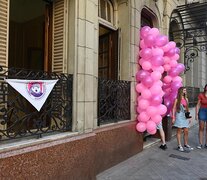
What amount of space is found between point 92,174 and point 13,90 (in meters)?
2.28

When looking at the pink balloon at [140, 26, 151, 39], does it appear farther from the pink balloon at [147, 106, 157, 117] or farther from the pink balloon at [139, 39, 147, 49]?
the pink balloon at [147, 106, 157, 117]

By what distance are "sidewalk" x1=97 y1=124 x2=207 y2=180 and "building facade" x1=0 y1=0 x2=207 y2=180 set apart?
263 millimetres

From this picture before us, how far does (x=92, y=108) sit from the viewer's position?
18.3 ft

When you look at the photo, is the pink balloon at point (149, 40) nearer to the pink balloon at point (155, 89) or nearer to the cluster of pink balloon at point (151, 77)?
the cluster of pink balloon at point (151, 77)

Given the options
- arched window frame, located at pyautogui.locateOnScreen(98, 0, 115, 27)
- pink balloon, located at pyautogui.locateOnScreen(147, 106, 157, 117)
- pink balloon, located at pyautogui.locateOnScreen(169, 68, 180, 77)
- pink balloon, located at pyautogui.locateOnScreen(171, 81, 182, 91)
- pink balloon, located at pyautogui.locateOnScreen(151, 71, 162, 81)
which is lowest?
pink balloon, located at pyautogui.locateOnScreen(147, 106, 157, 117)

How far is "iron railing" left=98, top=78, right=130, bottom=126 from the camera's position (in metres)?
6.36

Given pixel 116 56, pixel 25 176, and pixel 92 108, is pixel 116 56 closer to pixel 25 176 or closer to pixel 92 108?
pixel 92 108

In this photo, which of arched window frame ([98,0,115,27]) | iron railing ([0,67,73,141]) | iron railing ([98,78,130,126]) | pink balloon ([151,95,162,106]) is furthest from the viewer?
arched window frame ([98,0,115,27])

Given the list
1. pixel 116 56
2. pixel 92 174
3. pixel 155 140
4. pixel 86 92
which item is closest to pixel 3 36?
pixel 86 92

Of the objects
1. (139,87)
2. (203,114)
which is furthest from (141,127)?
(203,114)

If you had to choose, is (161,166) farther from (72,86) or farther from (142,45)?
(142,45)

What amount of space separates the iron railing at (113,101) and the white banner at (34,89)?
1850mm

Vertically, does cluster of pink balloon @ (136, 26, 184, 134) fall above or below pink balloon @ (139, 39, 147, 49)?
below

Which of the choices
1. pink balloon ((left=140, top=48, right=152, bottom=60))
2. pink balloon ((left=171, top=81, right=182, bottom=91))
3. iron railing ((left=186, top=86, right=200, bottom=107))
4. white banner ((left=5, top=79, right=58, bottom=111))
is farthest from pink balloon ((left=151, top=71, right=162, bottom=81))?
iron railing ((left=186, top=86, right=200, bottom=107))
